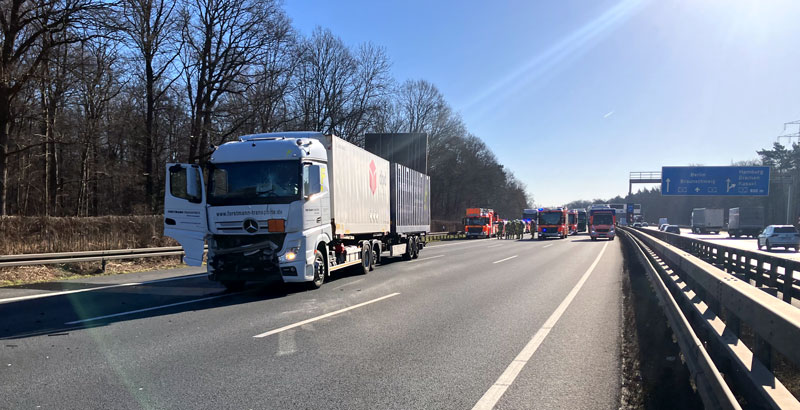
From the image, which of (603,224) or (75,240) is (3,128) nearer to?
(75,240)

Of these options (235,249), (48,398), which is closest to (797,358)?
(48,398)

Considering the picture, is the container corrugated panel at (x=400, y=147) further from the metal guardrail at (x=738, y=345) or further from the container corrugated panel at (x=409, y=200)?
the metal guardrail at (x=738, y=345)

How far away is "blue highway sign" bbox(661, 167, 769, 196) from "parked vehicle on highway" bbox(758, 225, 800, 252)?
13.0 feet

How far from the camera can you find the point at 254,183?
1121 cm

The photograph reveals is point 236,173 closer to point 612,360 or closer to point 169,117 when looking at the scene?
point 612,360

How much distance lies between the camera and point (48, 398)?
4738 mm

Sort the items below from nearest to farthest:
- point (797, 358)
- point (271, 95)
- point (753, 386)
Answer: point (797, 358) → point (753, 386) → point (271, 95)

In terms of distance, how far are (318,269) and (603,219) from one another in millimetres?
41552

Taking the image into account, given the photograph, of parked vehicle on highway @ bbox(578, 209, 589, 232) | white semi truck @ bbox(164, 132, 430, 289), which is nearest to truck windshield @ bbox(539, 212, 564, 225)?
parked vehicle on highway @ bbox(578, 209, 589, 232)

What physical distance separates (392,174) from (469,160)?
228 ft

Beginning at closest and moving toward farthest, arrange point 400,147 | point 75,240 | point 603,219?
point 75,240 → point 400,147 → point 603,219

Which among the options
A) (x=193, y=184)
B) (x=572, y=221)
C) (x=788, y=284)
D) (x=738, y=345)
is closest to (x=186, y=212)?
A: (x=193, y=184)

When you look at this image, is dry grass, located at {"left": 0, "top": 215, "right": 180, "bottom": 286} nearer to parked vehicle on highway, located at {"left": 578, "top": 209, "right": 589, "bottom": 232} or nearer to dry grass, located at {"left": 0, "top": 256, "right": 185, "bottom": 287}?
dry grass, located at {"left": 0, "top": 256, "right": 185, "bottom": 287}

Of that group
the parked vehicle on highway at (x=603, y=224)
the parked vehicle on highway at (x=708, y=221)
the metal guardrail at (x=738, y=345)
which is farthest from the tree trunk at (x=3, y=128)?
the parked vehicle on highway at (x=708, y=221)
